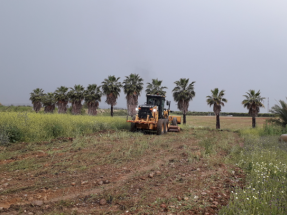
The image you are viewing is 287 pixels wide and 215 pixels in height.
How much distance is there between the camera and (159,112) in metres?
15.9

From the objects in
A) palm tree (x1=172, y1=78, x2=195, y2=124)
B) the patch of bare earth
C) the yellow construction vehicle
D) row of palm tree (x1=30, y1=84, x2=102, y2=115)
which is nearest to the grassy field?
the patch of bare earth

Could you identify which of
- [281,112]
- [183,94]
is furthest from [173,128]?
[183,94]

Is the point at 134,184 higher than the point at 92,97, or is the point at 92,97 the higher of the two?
the point at 92,97

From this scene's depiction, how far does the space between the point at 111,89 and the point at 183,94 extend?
51.5 feet

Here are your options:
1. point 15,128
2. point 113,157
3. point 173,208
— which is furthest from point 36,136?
point 173,208

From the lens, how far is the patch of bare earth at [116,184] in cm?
356

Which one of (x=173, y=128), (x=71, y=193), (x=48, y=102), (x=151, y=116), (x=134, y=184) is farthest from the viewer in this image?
(x=48, y=102)

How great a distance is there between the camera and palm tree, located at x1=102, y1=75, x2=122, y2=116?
43438 mm

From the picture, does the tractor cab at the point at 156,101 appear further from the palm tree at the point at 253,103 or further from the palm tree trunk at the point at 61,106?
the palm tree trunk at the point at 61,106

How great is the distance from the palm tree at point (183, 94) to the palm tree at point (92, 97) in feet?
61.5

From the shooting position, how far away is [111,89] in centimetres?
4322

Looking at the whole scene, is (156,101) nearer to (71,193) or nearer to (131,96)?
(71,193)

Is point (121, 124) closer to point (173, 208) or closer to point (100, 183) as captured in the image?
point (100, 183)

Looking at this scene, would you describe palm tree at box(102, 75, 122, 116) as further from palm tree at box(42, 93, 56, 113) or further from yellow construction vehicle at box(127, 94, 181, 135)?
yellow construction vehicle at box(127, 94, 181, 135)
